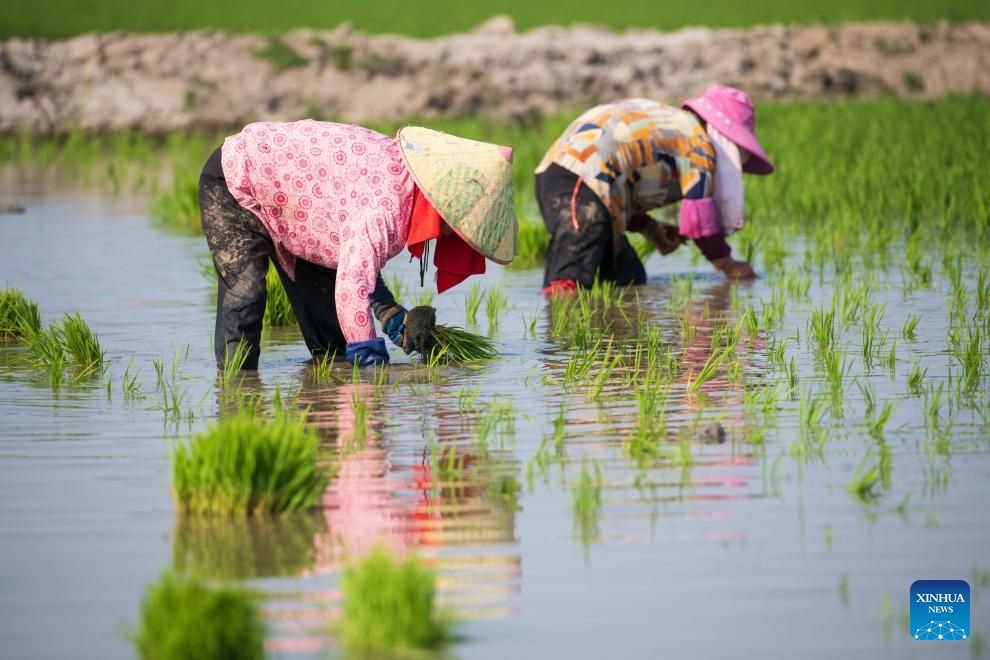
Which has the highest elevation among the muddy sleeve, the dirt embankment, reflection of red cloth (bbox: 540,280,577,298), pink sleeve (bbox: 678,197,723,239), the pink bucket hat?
the dirt embankment

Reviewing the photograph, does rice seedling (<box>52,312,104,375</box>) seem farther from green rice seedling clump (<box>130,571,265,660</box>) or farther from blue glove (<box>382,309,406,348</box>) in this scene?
green rice seedling clump (<box>130,571,265,660</box>)

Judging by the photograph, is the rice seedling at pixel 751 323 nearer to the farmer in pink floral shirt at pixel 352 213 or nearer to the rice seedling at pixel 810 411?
the rice seedling at pixel 810 411

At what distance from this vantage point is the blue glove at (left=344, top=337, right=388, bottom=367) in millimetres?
5051

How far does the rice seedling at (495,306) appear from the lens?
652 cm

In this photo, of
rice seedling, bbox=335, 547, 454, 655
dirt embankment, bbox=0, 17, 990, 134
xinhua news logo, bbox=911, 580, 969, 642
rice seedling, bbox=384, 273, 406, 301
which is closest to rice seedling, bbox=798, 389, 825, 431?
xinhua news logo, bbox=911, 580, 969, 642

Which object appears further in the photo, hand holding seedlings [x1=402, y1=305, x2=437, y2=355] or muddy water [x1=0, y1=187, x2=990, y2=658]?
hand holding seedlings [x1=402, y1=305, x2=437, y2=355]

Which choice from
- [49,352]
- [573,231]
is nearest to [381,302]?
[49,352]

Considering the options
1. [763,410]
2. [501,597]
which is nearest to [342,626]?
[501,597]

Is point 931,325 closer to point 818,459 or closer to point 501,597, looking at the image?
point 818,459

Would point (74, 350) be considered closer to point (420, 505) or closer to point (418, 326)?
point (418, 326)

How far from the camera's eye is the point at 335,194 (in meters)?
4.97

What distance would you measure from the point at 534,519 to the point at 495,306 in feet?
10.3

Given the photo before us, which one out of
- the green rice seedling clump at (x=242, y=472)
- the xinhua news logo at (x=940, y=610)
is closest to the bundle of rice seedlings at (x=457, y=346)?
the green rice seedling clump at (x=242, y=472)

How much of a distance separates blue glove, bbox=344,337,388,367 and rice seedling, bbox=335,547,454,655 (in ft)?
7.62
